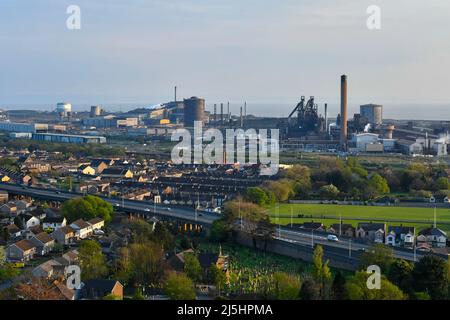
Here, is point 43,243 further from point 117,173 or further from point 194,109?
point 194,109

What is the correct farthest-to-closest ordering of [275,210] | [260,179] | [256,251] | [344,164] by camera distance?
[344,164]
[260,179]
[275,210]
[256,251]

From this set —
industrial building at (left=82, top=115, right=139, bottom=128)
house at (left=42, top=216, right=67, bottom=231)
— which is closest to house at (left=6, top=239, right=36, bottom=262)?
house at (left=42, top=216, right=67, bottom=231)

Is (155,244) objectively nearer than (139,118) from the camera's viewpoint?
Yes

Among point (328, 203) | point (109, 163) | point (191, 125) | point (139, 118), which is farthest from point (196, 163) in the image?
point (139, 118)

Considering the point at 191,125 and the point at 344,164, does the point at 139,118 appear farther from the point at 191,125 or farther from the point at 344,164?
the point at 344,164

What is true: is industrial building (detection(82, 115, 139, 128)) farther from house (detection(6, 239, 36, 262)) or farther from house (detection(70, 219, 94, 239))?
house (detection(6, 239, 36, 262))

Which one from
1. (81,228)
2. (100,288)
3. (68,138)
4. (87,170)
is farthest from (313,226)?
(68,138)
